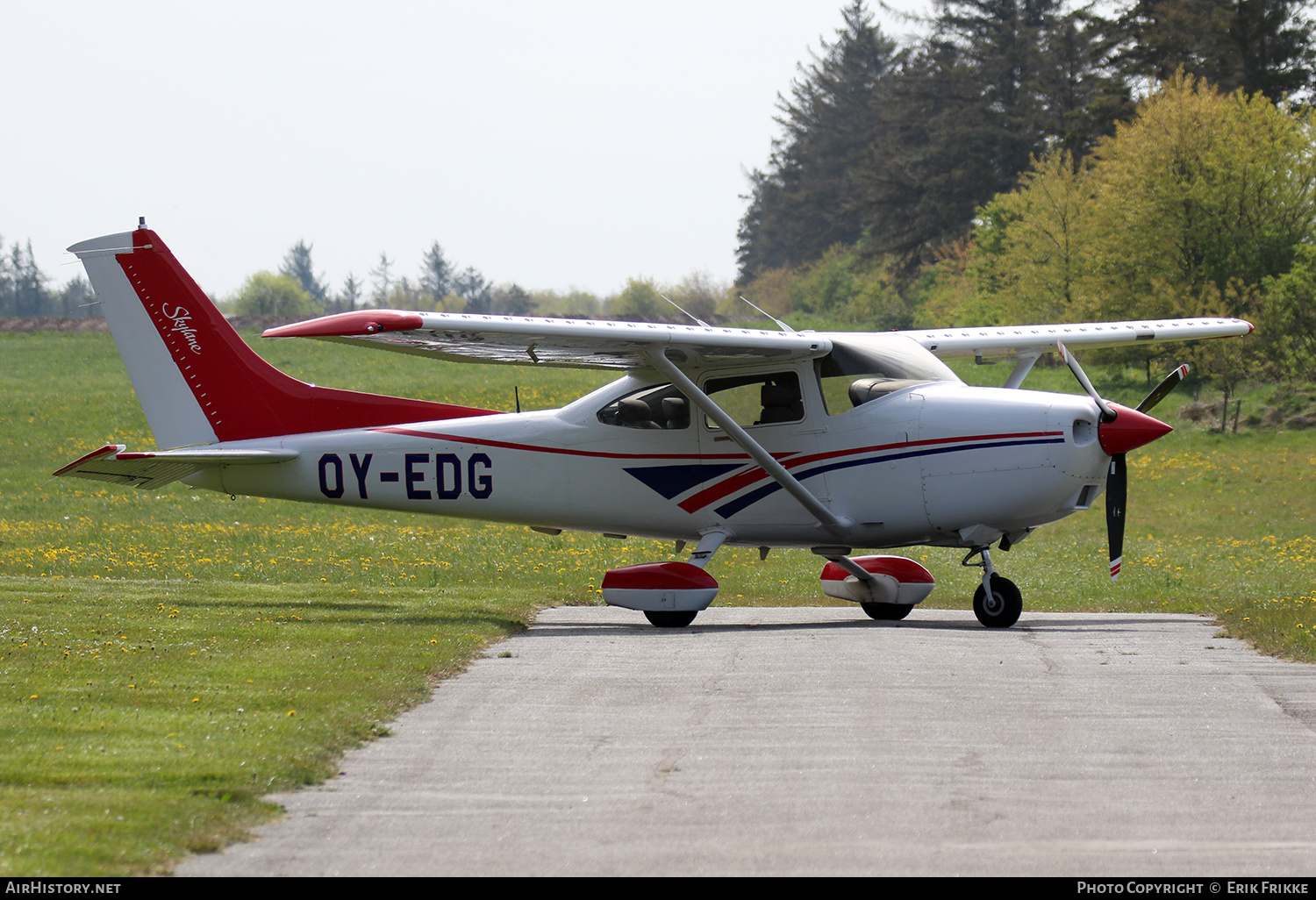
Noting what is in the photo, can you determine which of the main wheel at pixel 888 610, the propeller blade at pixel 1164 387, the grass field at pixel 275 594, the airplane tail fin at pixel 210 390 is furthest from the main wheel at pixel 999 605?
Result: the airplane tail fin at pixel 210 390

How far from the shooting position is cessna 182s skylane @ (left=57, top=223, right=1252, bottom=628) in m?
12.8

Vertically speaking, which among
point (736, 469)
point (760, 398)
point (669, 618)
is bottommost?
point (669, 618)

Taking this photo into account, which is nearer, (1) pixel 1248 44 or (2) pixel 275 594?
(2) pixel 275 594

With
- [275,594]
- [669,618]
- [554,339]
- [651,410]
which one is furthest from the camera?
[275,594]

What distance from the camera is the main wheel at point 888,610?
14.8 m

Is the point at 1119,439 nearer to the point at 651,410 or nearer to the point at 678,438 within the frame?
the point at 678,438

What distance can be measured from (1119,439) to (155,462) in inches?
396

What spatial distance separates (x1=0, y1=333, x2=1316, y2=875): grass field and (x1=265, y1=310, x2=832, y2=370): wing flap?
267 cm

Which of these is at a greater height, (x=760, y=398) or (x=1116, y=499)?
(x=760, y=398)

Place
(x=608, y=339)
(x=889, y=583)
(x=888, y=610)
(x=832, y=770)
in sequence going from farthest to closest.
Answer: (x=888, y=610) → (x=889, y=583) → (x=608, y=339) → (x=832, y=770)

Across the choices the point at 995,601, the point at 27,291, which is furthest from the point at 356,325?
the point at 27,291

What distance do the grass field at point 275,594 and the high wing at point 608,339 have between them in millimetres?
2687

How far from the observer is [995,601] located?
44.0 ft

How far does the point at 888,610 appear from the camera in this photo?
1488cm
